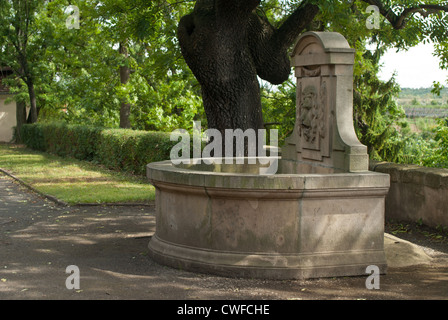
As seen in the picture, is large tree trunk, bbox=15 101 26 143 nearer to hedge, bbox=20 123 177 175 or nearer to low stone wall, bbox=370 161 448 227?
hedge, bbox=20 123 177 175

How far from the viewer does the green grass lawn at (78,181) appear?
43.0ft

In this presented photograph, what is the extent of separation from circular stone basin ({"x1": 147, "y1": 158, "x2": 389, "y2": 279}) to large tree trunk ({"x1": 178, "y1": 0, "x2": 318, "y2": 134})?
378 cm

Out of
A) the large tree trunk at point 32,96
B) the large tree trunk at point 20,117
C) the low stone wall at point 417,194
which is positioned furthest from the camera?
the large tree trunk at point 20,117

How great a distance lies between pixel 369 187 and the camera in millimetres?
6434

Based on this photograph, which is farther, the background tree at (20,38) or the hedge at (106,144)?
the background tree at (20,38)

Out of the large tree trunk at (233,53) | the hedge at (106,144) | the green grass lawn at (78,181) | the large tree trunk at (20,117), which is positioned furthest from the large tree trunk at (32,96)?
the large tree trunk at (233,53)

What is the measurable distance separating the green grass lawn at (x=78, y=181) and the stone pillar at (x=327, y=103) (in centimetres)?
587

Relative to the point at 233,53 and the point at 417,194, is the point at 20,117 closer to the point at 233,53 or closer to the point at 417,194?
the point at 233,53

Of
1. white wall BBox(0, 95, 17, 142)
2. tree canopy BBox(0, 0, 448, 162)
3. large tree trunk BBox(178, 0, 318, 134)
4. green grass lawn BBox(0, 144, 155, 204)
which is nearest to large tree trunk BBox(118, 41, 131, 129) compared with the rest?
tree canopy BBox(0, 0, 448, 162)

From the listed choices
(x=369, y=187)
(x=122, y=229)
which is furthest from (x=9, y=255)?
(x=369, y=187)

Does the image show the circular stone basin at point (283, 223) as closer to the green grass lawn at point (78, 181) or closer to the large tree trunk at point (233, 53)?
the large tree trunk at point (233, 53)

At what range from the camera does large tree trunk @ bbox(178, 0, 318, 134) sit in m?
10.0
